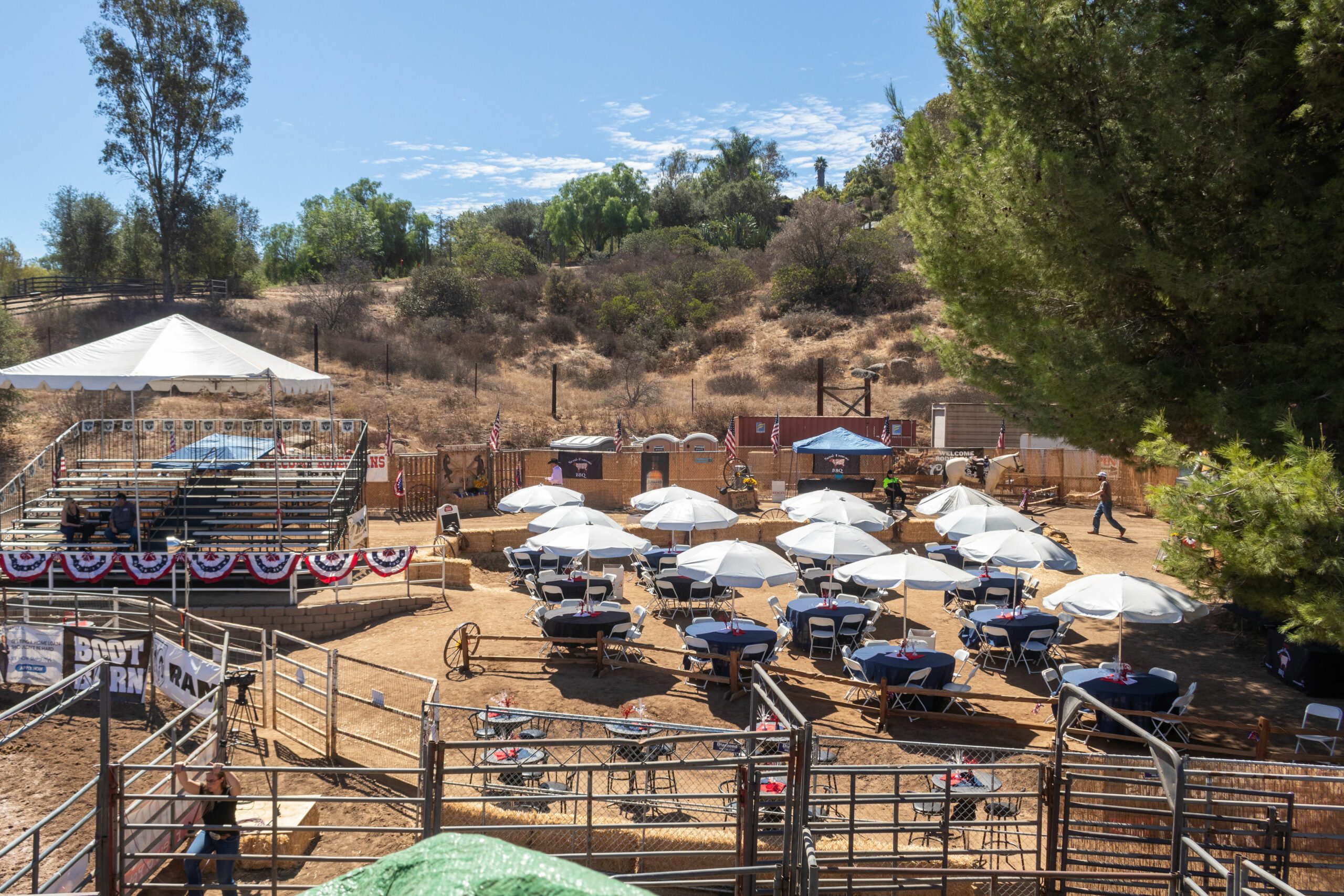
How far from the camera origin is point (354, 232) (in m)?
71.6

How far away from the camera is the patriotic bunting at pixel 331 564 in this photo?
53.2 feet

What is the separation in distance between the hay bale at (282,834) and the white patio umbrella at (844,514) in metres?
11.9

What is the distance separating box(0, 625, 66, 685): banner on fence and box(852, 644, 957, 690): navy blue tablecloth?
11.3 meters

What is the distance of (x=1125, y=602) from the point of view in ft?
39.5

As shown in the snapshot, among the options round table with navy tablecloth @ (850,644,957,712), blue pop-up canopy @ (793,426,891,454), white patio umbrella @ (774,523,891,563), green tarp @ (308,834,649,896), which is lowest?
round table with navy tablecloth @ (850,644,957,712)

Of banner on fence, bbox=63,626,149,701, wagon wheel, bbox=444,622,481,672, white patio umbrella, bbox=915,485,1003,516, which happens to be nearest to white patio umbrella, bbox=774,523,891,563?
white patio umbrella, bbox=915,485,1003,516

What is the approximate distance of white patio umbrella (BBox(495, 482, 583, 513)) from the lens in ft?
66.0

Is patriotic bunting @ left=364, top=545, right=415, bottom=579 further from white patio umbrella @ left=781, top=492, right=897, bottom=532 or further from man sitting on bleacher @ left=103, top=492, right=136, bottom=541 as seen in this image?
white patio umbrella @ left=781, top=492, right=897, bottom=532

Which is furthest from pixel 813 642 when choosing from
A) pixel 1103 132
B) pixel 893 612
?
pixel 1103 132

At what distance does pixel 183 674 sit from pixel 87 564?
6.83 metres

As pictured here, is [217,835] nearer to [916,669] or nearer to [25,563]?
[916,669]

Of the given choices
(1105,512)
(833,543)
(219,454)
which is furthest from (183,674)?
(1105,512)

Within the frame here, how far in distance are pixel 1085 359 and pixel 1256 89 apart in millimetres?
4305

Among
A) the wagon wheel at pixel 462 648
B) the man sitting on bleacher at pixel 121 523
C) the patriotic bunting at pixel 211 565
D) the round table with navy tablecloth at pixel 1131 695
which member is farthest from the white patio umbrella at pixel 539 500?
the round table with navy tablecloth at pixel 1131 695
